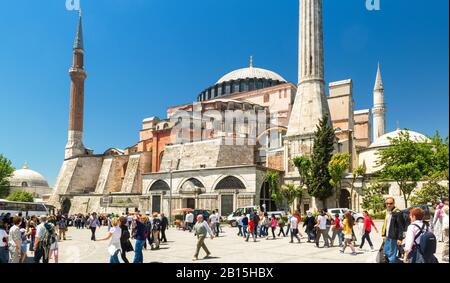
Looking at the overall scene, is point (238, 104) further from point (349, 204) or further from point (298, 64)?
point (349, 204)

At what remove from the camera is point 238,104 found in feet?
161

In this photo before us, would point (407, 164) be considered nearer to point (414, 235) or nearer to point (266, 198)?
point (266, 198)

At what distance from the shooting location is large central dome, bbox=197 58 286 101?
5844cm

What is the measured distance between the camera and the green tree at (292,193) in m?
31.2

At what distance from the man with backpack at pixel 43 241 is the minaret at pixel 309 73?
90.7ft

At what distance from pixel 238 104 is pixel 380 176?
23364mm

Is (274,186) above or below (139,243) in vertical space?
above

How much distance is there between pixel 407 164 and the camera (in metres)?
27.1

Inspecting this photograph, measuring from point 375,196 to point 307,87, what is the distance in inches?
479

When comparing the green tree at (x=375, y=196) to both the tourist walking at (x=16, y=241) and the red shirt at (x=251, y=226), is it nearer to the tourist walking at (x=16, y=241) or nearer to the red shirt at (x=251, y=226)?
the red shirt at (x=251, y=226)

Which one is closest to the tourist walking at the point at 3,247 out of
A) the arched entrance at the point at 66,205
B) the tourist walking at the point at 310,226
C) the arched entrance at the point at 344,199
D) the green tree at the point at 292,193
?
the tourist walking at the point at 310,226

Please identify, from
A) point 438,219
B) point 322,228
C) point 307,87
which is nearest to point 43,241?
point 322,228

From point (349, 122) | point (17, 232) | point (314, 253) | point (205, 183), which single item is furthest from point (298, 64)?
point (17, 232)
